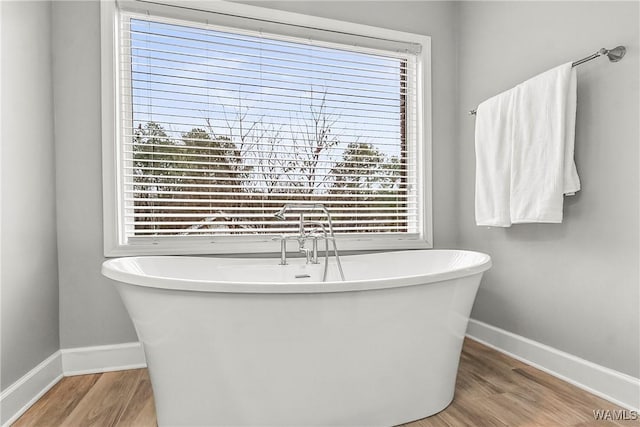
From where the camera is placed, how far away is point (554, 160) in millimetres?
1879

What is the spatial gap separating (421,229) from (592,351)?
3.89 ft

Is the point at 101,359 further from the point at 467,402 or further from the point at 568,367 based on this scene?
the point at 568,367

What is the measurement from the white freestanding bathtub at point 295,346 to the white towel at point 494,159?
0.80 metres

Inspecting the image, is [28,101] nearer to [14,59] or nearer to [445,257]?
[14,59]

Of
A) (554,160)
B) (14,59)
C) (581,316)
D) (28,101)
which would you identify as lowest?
(581,316)

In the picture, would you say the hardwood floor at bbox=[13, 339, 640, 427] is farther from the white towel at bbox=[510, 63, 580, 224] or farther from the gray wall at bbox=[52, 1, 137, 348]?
the white towel at bbox=[510, 63, 580, 224]

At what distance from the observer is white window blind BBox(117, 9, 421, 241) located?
87.6 inches

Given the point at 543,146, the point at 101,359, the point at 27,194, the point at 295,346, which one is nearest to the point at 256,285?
the point at 295,346

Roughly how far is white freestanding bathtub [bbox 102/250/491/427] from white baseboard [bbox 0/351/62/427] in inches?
25.7

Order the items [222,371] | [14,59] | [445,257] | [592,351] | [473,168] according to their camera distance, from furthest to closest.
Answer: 1. [473,168]
2. [445,257]
3. [592,351]
4. [14,59]
5. [222,371]

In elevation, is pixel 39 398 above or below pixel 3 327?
below

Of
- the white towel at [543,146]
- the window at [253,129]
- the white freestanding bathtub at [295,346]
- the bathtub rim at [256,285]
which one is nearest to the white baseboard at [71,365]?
the window at [253,129]

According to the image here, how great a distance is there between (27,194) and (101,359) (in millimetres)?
958

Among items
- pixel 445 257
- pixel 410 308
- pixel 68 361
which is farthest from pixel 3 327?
pixel 445 257
